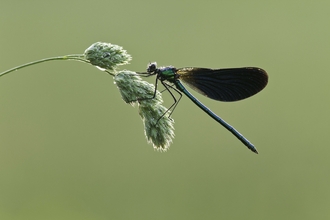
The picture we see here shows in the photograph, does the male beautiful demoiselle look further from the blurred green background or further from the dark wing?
the blurred green background

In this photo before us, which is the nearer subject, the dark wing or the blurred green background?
the dark wing

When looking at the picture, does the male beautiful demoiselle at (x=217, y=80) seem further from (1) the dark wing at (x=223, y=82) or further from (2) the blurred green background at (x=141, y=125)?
(2) the blurred green background at (x=141, y=125)

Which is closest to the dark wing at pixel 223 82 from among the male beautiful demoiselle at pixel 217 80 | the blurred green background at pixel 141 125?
the male beautiful demoiselle at pixel 217 80

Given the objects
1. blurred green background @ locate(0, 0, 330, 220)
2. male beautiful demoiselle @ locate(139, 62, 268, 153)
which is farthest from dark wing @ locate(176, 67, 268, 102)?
blurred green background @ locate(0, 0, 330, 220)

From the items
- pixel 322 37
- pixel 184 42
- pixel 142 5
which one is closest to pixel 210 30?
pixel 184 42

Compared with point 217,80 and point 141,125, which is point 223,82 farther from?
point 141,125
